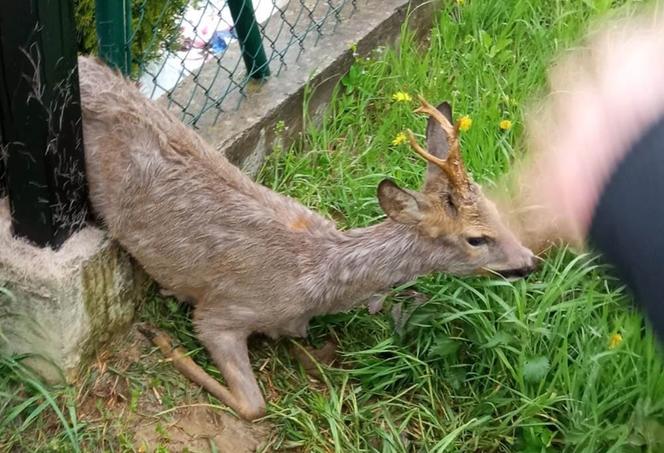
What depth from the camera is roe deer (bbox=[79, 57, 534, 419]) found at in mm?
3385

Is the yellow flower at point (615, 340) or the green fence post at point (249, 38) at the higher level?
the green fence post at point (249, 38)

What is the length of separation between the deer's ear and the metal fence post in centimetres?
101

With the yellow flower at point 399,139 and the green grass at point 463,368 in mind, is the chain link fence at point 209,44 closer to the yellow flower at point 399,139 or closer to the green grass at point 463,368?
the green grass at point 463,368

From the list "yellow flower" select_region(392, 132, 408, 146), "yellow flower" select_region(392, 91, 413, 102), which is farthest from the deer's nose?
"yellow flower" select_region(392, 91, 413, 102)

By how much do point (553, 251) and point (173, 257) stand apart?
149cm

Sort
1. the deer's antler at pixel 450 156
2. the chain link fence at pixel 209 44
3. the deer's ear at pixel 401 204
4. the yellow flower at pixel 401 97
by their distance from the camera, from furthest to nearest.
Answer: the yellow flower at pixel 401 97, the chain link fence at pixel 209 44, the deer's ear at pixel 401 204, the deer's antler at pixel 450 156

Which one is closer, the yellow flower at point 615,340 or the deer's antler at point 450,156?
the deer's antler at point 450,156

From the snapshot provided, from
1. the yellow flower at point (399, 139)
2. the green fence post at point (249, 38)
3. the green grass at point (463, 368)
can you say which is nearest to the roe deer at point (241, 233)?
the green grass at point (463, 368)

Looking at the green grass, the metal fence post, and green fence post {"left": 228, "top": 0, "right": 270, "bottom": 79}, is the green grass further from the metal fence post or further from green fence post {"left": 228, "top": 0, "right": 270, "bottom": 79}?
the metal fence post

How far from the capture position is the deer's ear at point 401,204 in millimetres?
3361

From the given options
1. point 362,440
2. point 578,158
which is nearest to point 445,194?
point 362,440

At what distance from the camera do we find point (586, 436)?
3.24 metres

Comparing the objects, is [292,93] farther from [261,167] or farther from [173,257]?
[173,257]

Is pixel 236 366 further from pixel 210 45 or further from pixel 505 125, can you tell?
pixel 210 45
